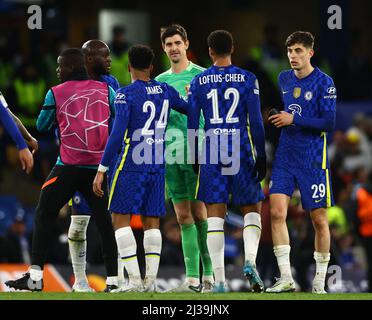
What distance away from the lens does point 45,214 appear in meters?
12.9

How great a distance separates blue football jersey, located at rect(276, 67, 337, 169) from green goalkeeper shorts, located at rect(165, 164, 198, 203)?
3.10ft

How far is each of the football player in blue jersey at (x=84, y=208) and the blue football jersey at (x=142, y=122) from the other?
69 centimetres

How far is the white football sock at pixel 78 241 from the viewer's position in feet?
43.5

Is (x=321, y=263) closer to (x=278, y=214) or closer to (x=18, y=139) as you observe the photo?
(x=278, y=214)

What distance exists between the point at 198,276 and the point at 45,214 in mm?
1590

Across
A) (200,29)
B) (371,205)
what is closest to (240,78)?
(371,205)

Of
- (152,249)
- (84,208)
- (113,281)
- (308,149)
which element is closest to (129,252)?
(152,249)

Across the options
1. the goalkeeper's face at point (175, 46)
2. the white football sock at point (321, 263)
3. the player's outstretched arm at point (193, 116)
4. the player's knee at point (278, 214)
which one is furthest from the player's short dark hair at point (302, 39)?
the white football sock at point (321, 263)

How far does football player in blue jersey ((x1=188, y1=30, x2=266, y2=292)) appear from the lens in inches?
495

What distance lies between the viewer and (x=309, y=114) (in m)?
12.7

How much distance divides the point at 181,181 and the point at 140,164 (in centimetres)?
82

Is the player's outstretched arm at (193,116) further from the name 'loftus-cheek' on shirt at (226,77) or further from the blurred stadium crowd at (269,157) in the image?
the blurred stadium crowd at (269,157)

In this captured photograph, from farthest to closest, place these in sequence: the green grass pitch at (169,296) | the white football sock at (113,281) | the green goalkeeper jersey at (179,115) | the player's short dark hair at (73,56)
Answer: the green goalkeeper jersey at (179,115), the white football sock at (113,281), the player's short dark hair at (73,56), the green grass pitch at (169,296)
